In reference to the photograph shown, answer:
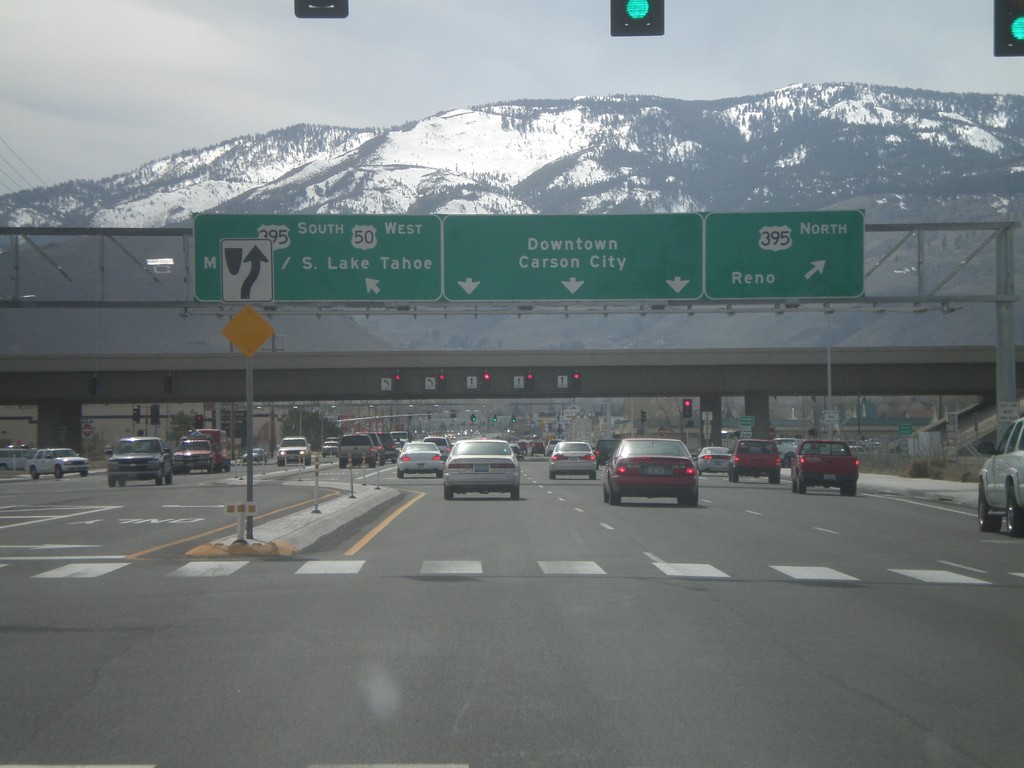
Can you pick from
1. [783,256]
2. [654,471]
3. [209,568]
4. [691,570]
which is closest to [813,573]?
[691,570]

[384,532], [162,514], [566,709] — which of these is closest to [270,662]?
[566,709]

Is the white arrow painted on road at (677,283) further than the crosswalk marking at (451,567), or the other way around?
the white arrow painted on road at (677,283)

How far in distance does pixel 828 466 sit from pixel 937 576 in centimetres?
2377

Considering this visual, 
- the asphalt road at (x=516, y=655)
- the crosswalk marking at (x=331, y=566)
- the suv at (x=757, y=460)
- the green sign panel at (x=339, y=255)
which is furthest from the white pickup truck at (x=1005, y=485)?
the suv at (x=757, y=460)

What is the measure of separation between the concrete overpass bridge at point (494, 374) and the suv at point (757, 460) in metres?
16.3

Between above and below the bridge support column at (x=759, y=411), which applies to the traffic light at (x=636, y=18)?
above

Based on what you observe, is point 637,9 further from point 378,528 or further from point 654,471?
point 654,471

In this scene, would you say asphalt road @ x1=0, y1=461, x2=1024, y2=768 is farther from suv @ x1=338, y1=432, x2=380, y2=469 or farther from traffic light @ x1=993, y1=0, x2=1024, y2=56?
suv @ x1=338, y1=432, x2=380, y2=469

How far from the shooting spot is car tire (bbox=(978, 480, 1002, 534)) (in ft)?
76.2

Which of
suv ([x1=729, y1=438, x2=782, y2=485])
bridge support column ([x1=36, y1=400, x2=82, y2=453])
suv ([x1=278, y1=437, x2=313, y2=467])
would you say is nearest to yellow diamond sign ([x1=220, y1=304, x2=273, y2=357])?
suv ([x1=729, y1=438, x2=782, y2=485])

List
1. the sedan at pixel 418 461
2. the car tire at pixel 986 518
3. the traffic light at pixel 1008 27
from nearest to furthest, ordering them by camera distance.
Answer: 1. the traffic light at pixel 1008 27
2. the car tire at pixel 986 518
3. the sedan at pixel 418 461

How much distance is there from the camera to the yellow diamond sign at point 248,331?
18.3 m

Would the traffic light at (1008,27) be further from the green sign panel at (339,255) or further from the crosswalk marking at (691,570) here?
the green sign panel at (339,255)

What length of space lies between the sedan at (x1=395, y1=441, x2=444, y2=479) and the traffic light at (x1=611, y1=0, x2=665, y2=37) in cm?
4027
